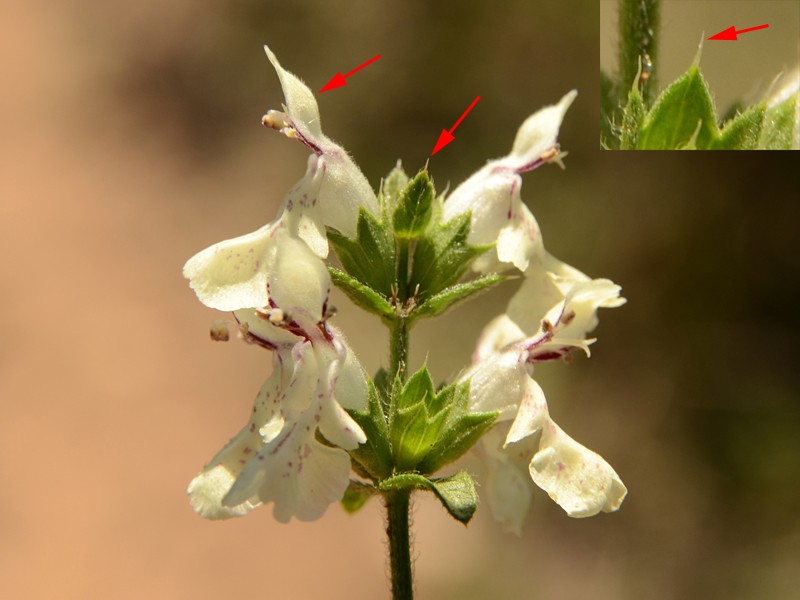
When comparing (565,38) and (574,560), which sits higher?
(565,38)

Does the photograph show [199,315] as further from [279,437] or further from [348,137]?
[279,437]

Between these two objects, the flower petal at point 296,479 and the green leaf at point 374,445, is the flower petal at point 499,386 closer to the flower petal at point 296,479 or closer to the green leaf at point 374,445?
the green leaf at point 374,445

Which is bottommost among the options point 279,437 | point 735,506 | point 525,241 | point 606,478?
point 735,506

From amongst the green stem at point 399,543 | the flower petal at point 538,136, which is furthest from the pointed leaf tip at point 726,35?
the green stem at point 399,543

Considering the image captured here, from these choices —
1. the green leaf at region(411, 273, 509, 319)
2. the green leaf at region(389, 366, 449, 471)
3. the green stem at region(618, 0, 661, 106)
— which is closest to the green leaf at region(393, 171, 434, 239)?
the green leaf at region(411, 273, 509, 319)

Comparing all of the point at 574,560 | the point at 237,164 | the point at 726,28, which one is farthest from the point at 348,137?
the point at 726,28

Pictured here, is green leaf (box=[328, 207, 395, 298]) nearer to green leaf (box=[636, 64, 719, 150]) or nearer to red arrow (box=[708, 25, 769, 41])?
green leaf (box=[636, 64, 719, 150])

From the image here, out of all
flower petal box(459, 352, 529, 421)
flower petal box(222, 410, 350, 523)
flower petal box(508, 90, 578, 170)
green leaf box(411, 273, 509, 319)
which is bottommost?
flower petal box(459, 352, 529, 421)
